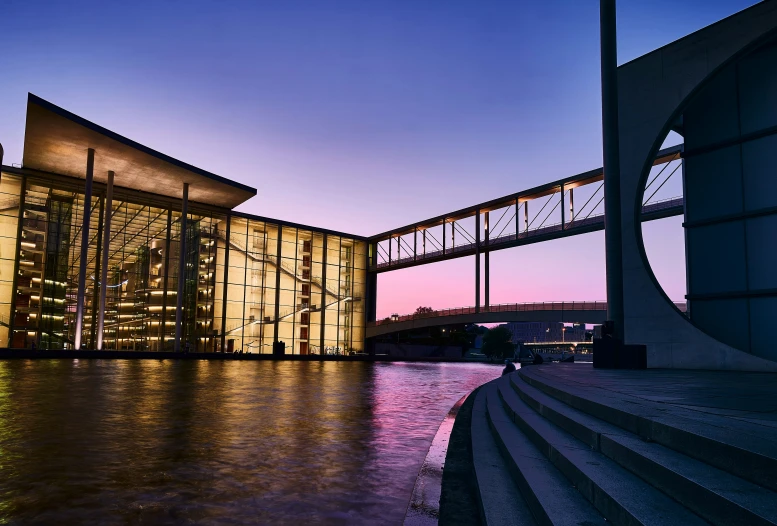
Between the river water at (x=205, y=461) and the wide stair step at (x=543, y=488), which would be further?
the river water at (x=205, y=461)

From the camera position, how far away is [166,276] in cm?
4819

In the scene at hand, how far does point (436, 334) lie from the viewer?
380 feet

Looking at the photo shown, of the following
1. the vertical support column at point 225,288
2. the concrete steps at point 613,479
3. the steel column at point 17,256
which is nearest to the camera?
the concrete steps at point 613,479

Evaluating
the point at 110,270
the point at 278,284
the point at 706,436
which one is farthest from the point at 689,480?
the point at 278,284

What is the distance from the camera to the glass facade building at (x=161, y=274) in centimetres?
4150

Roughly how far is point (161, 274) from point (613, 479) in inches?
1959

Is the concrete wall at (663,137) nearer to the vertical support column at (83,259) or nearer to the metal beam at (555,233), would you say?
the metal beam at (555,233)

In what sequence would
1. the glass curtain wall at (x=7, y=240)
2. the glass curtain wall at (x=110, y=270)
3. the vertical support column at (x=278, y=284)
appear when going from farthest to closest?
the vertical support column at (x=278, y=284)
the glass curtain wall at (x=110, y=270)
the glass curtain wall at (x=7, y=240)

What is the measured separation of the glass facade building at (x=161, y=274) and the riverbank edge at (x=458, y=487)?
38728 millimetres

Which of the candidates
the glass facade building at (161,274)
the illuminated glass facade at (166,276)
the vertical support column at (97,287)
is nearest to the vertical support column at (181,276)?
the glass facade building at (161,274)

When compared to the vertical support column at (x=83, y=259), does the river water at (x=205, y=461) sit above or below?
below

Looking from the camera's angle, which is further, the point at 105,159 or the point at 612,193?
the point at 105,159

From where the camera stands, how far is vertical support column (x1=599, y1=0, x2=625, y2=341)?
18812 mm

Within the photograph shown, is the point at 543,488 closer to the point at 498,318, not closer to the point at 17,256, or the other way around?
the point at 17,256
